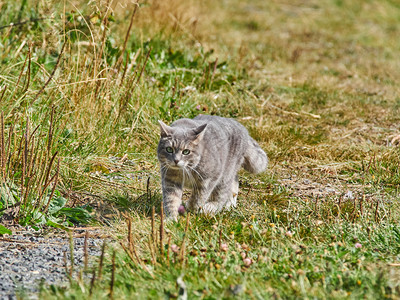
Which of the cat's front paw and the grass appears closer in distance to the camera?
the grass

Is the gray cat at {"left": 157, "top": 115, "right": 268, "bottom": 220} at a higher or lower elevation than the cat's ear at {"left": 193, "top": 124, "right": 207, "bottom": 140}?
lower

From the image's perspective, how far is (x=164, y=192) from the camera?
12.9 ft

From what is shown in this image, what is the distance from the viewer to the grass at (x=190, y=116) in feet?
9.16

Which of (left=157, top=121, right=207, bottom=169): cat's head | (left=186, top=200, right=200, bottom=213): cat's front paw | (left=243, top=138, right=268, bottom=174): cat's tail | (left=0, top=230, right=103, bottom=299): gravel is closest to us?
(left=0, top=230, right=103, bottom=299): gravel

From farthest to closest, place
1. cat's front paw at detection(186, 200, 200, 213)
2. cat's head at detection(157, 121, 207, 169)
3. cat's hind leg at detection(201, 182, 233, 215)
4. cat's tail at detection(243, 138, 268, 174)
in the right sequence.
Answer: cat's tail at detection(243, 138, 268, 174)
cat's hind leg at detection(201, 182, 233, 215)
cat's front paw at detection(186, 200, 200, 213)
cat's head at detection(157, 121, 207, 169)

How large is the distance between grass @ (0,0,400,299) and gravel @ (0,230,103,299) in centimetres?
13

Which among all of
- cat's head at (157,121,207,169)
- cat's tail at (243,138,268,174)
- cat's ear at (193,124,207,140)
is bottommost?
cat's tail at (243,138,268,174)

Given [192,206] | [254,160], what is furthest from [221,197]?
[254,160]

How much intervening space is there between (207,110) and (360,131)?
67.5 inches

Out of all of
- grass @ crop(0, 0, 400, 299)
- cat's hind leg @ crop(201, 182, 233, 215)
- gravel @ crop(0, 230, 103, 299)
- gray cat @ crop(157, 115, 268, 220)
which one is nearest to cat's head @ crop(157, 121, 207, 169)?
gray cat @ crop(157, 115, 268, 220)

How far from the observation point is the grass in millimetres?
2791

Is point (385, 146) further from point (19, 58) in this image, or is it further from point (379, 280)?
point (19, 58)

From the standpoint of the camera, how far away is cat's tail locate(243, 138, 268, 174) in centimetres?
456

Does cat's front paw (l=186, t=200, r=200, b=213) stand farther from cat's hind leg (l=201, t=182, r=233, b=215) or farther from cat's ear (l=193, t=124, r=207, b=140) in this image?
cat's ear (l=193, t=124, r=207, b=140)
